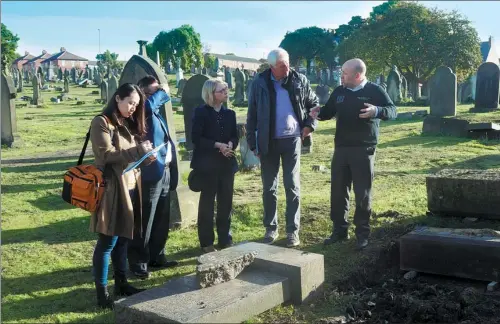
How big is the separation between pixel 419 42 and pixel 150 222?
3503 cm

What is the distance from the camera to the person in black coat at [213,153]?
16.9 ft

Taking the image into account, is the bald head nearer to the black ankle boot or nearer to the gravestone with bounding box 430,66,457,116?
the black ankle boot

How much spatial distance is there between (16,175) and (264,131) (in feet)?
21.7

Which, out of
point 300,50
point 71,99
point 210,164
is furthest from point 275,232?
point 300,50

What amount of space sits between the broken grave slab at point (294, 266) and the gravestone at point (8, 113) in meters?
11.2

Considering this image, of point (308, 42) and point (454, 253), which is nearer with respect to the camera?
point (454, 253)

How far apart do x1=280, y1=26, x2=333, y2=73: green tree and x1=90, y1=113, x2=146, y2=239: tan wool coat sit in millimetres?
72075

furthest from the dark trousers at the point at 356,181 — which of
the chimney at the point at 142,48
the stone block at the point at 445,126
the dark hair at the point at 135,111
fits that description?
the stone block at the point at 445,126

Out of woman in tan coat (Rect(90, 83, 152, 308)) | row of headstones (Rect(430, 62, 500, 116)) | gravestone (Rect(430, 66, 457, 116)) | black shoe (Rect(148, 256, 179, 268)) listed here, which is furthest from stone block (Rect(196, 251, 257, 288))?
gravestone (Rect(430, 66, 457, 116))

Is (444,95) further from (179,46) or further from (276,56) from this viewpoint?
(179,46)

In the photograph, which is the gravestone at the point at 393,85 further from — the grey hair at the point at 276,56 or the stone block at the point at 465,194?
the grey hair at the point at 276,56

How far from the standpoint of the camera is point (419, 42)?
35938 mm

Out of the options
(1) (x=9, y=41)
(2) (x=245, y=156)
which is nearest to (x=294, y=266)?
(2) (x=245, y=156)

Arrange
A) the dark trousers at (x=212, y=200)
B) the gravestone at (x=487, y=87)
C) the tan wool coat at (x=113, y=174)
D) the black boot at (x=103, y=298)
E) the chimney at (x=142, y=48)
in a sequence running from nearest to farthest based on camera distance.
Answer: the tan wool coat at (x=113, y=174)
the black boot at (x=103, y=298)
the dark trousers at (x=212, y=200)
the chimney at (x=142, y=48)
the gravestone at (x=487, y=87)
